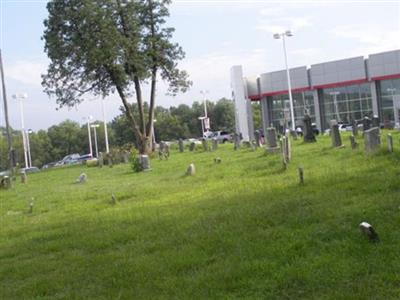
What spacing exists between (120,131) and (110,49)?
75.6m

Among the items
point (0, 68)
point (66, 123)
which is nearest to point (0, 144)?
point (66, 123)

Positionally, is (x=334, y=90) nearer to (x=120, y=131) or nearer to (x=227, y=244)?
(x=227, y=244)

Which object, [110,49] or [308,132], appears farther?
[110,49]

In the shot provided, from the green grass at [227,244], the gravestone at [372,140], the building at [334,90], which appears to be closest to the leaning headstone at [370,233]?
the green grass at [227,244]

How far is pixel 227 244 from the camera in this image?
7.19m

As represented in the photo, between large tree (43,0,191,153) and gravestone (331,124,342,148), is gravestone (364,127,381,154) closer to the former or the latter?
gravestone (331,124,342,148)

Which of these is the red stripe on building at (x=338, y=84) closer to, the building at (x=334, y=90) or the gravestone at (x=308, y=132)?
the building at (x=334, y=90)

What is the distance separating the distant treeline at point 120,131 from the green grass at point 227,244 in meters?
87.2

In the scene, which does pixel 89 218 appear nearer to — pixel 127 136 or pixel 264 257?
pixel 264 257

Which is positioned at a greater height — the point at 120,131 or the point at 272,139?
the point at 120,131

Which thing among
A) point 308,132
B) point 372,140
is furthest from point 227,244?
point 308,132

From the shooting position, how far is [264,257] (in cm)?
635

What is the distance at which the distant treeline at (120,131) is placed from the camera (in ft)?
345

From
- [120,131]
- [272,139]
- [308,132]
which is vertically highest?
[120,131]
